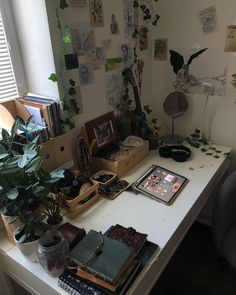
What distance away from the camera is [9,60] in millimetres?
1332

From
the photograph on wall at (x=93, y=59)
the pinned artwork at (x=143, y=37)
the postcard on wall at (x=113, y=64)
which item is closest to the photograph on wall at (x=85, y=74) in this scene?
the photograph on wall at (x=93, y=59)

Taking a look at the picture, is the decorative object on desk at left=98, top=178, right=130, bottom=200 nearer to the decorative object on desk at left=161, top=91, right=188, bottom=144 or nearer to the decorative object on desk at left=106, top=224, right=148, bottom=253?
the decorative object on desk at left=106, top=224, right=148, bottom=253

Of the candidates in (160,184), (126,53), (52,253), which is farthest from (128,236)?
(126,53)

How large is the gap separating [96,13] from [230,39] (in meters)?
0.81

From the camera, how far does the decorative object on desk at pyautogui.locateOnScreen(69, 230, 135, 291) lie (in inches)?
35.2

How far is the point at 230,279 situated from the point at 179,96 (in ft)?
4.00

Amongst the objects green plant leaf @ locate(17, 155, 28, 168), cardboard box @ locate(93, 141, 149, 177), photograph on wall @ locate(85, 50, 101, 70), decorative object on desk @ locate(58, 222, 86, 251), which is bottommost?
decorative object on desk @ locate(58, 222, 86, 251)

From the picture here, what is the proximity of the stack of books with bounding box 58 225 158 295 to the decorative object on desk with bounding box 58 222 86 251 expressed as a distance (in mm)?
40

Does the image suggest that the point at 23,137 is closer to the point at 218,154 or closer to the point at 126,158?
the point at 126,158

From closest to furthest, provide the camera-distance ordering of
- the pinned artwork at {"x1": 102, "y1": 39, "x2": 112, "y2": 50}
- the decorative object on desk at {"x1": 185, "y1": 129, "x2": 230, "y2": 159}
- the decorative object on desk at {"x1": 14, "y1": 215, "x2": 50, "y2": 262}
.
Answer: the decorative object on desk at {"x1": 14, "y1": 215, "x2": 50, "y2": 262}
the pinned artwork at {"x1": 102, "y1": 39, "x2": 112, "y2": 50}
the decorative object on desk at {"x1": 185, "y1": 129, "x2": 230, "y2": 159}

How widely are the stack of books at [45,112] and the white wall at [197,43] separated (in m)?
0.96

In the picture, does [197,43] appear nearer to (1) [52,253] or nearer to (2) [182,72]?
(2) [182,72]

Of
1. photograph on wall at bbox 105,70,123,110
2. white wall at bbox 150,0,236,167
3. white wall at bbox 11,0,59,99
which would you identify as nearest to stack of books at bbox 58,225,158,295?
white wall at bbox 11,0,59,99

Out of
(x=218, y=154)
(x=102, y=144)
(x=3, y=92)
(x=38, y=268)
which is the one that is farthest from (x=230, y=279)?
(x=3, y=92)
